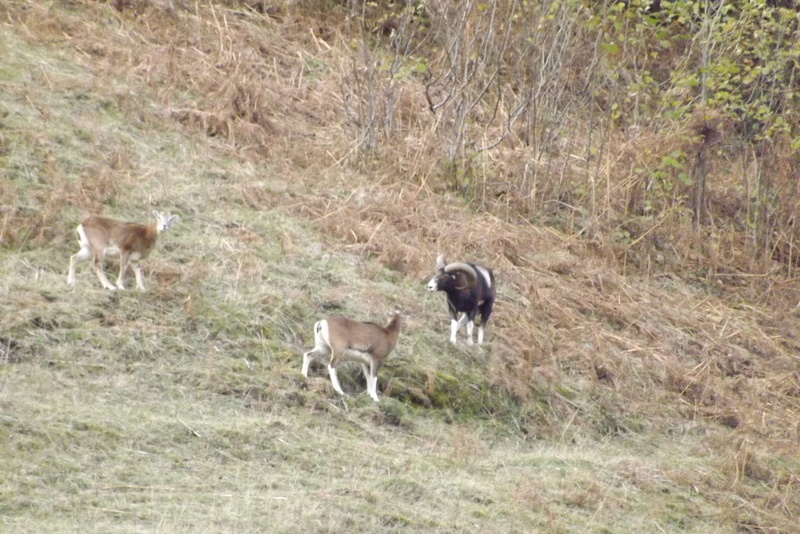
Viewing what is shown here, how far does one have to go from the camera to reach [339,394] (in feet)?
35.9

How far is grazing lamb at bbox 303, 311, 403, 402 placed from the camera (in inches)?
428

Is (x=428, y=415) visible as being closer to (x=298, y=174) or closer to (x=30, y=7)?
(x=298, y=174)

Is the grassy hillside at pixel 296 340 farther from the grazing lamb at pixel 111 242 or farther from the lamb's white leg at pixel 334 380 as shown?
the grazing lamb at pixel 111 242

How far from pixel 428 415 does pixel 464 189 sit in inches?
238

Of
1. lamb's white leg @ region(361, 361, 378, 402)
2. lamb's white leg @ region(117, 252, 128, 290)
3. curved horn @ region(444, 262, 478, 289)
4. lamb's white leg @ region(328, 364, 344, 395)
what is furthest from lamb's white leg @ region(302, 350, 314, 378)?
curved horn @ region(444, 262, 478, 289)

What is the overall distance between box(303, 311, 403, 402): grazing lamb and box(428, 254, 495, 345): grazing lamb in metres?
1.23

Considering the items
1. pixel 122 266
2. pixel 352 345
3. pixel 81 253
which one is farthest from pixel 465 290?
pixel 81 253

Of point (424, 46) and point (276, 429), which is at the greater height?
point (424, 46)

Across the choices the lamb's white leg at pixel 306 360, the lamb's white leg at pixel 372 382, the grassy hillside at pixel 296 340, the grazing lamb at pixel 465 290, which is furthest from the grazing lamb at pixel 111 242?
the grazing lamb at pixel 465 290

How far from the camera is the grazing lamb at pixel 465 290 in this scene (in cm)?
1252

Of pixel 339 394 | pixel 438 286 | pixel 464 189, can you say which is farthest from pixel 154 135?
pixel 339 394

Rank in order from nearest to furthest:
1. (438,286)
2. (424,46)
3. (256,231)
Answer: (438,286), (256,231), (424,46)

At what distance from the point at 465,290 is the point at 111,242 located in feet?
11.5

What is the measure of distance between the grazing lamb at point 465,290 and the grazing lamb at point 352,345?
4.02 feet
